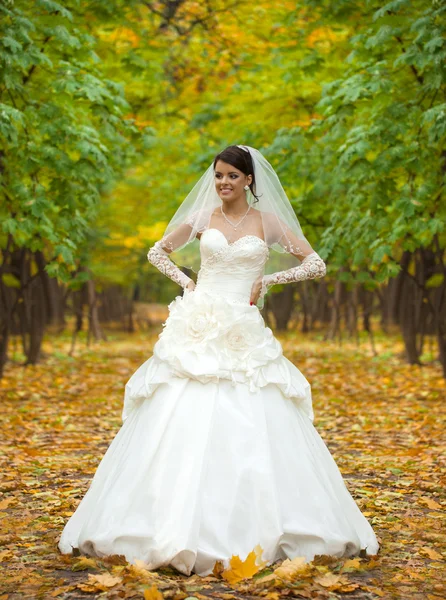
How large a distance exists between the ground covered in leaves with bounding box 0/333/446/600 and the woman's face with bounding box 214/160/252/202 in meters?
2.34

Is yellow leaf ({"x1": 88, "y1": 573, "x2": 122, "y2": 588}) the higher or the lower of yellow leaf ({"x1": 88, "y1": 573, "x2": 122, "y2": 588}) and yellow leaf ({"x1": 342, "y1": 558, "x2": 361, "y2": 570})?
the higher

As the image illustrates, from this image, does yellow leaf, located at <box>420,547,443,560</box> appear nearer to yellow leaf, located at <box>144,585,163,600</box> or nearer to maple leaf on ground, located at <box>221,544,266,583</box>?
maple leaf on ground, located at <box>221,544,266,583</box>

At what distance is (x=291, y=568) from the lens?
184 inches

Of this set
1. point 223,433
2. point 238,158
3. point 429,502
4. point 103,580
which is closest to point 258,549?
point 223,433

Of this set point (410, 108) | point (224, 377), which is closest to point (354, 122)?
point (410, 108)

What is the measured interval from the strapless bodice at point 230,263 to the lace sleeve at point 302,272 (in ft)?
0.60

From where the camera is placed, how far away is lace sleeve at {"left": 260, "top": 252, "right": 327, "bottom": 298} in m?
5.72

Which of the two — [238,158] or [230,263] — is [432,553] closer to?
[230,263]

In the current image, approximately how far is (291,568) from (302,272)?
78.5 inches

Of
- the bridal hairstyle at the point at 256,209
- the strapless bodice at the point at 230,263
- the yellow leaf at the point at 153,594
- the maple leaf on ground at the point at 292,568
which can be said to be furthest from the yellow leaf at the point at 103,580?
the bridal hairstyle at the point at 256,209

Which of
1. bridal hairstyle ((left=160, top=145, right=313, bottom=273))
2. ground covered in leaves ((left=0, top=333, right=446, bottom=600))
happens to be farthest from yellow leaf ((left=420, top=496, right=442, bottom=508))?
bridal hairstyle ((left=160, top=145, right=313, bottom=273))

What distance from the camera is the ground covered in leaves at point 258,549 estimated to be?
453 cm

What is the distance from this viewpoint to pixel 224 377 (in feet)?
17.0

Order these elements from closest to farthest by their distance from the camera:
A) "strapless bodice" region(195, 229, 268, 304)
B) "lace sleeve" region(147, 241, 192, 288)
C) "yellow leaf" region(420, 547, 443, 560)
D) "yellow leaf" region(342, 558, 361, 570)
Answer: "yellow leaf" region(342, 558, 361, 570) → "yellow leaf" region(420, 547, 443, 560) → "strapless bodice" region(195, 229, 268, 304) → "lace sleeve" region(147, 241, 192, 288)
